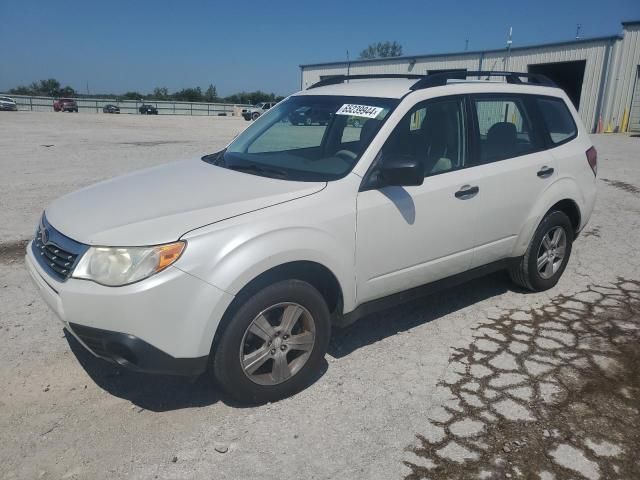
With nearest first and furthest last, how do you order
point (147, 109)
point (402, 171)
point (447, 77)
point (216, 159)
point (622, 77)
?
point (402, 171) < point (447, 77) < point (216, 159) < point (622, 77) < point (147, 109)

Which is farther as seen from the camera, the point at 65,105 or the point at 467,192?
the point at 65,105

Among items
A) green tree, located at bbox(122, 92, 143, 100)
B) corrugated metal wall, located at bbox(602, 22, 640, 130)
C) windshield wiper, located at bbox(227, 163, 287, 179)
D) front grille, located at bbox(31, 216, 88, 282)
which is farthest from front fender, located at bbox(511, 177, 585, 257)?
green tree, located at bbox(122, 92, 143, 100)

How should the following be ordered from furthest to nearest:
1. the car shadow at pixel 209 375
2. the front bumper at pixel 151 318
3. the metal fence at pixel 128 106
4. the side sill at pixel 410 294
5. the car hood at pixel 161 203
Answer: the metal fence at pixel 128 106
the side sill at pixel 410 294
the car shadow at pixel 209 375
the car hood at pixel 161 203
the front bumper at pixel 151 318

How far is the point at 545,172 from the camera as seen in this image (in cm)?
450

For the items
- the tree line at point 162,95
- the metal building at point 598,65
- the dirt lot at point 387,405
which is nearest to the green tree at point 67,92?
the tree line at point 162,95

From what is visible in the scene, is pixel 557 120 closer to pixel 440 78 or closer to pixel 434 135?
pixel 440 78

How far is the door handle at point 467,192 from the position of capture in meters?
3.83

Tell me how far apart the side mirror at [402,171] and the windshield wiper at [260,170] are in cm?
66

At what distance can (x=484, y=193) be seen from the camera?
4.00 m

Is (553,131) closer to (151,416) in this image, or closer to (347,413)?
(347,413)

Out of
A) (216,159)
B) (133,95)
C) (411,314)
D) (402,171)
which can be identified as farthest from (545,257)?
(133,95)

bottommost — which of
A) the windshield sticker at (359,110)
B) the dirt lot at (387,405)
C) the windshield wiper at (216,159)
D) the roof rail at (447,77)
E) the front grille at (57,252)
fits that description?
the dirt lot at (387,405)

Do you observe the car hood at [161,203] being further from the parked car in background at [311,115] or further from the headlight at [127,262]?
the parked car in background at [311,115]

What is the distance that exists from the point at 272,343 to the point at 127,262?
0.93m
